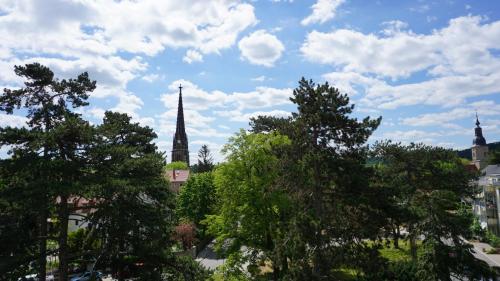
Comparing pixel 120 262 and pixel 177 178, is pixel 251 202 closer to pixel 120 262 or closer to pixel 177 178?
pixel 120 262

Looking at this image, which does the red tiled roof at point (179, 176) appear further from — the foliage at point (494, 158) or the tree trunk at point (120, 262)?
the tree trunk at point (120, 262)

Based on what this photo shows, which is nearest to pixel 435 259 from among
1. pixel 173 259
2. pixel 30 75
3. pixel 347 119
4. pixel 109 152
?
pixel 347 119

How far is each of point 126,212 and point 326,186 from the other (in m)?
9.65

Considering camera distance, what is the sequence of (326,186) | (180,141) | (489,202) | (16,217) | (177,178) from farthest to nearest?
(180,141)
(177,178)
(489,202)
(326,186)
(16,217)

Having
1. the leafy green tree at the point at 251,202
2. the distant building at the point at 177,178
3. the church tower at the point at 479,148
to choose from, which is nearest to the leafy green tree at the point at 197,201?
the leafy green tree at the point at 251,202

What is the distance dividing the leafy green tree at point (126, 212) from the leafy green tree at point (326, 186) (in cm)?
620

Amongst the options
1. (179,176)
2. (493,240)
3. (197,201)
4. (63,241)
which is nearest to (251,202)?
(63,241)

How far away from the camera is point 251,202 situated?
29078mm

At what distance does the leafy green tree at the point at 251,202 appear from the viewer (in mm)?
28734

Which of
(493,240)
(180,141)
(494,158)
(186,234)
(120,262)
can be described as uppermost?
(180,141)

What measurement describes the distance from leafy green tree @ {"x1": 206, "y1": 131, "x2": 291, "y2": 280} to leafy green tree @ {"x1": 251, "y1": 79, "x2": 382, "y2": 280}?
6131 millimetres

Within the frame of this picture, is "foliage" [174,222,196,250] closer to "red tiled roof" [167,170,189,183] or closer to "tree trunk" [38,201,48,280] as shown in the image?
"tree trunk" [38,201,48,280]

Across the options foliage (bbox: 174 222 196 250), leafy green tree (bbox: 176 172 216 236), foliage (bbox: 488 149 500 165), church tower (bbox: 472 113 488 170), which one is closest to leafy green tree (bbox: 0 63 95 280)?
foliage (bbox: 174 222 196 250)

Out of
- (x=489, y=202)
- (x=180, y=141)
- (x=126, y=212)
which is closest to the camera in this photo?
(x=126, y=212)
